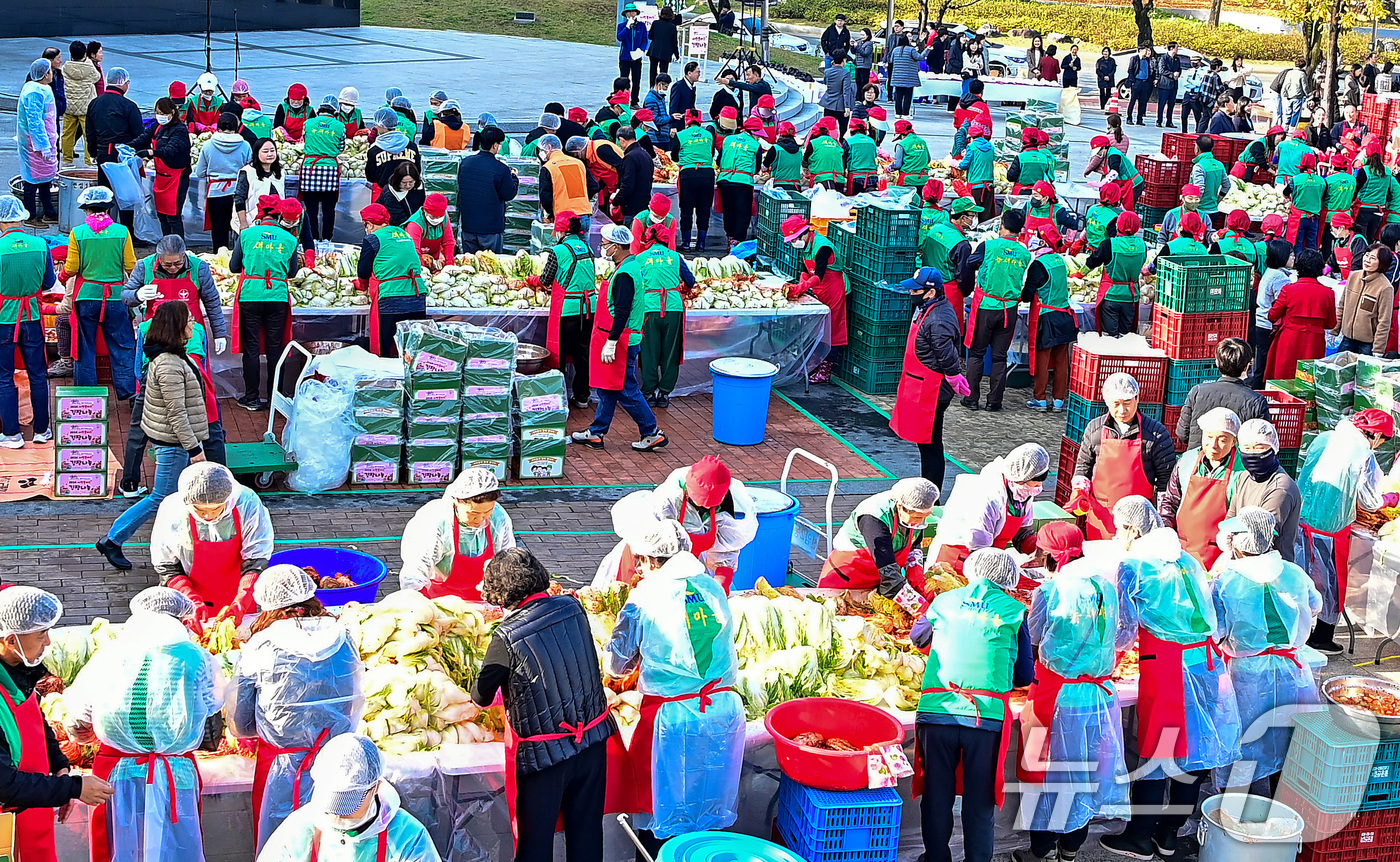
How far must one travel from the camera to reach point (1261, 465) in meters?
8.84

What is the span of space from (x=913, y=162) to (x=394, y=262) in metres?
9.54

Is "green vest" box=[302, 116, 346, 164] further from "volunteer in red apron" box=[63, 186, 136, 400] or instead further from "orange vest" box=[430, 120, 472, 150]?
"volunteer in red apron" box=[63, 186, 136, 400]

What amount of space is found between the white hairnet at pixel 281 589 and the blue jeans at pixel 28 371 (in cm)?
604

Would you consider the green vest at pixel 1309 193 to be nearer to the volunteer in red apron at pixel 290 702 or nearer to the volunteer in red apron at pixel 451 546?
the volunteer in red apron at pixel 451 546

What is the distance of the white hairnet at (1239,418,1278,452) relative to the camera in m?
8.74

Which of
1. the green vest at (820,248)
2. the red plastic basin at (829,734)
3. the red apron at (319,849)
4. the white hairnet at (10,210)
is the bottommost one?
the red plastic basin at (829,734)

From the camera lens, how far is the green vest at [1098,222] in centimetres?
1538

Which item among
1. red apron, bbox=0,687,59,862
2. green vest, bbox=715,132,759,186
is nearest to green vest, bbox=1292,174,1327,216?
green vest, bbox=715,132,759,186

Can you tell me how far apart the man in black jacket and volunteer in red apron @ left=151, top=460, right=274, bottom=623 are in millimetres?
8546

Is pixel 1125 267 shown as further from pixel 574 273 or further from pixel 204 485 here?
pixel 204 485

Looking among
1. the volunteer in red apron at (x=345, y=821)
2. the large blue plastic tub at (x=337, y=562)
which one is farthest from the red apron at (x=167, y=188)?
the volunteer in red apron at (x=345, y=821)

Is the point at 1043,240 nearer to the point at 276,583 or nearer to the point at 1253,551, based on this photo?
the point at 1253,551

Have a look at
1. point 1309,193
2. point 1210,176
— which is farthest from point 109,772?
point 1210,176

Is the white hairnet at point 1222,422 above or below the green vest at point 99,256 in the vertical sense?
below
